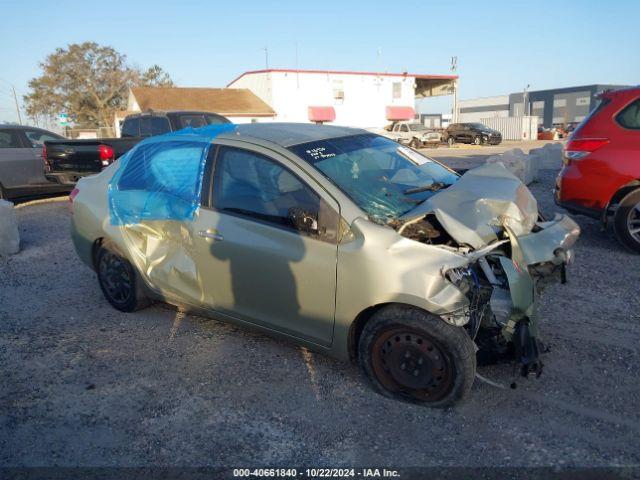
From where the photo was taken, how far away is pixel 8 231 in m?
6.61

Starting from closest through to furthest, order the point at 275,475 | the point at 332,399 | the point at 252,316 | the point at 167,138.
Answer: the point at 275,475 < the point at 332,399 < the point at 252,316 < the point at 167,138

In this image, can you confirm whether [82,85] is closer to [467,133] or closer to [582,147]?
[467,133]

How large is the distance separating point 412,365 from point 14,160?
1039 cm

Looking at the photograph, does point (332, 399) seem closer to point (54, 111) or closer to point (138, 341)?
point (138, 341)

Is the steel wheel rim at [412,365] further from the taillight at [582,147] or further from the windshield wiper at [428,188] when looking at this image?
the taillight at [582,147]

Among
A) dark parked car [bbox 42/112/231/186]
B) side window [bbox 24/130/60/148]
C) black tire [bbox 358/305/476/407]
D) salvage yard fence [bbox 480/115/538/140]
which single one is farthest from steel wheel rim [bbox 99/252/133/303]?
salvage yard fence [bbox 480/115/538/140]

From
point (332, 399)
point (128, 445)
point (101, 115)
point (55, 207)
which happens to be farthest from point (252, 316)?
point (101, 115)

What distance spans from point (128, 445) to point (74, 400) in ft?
2.34

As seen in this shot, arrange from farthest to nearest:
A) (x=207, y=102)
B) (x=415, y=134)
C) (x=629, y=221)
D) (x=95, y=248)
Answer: (x=207, y=102) → (x=415, y=134) → (x=629, y=221) → (x=95, y=248)

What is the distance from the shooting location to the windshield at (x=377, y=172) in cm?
338

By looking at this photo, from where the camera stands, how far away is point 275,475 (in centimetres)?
258

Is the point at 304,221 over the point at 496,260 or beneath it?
over

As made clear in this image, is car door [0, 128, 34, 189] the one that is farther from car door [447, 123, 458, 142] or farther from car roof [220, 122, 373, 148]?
car door [447, 123, 458, 142]

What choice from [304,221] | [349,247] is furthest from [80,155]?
[349,247]
